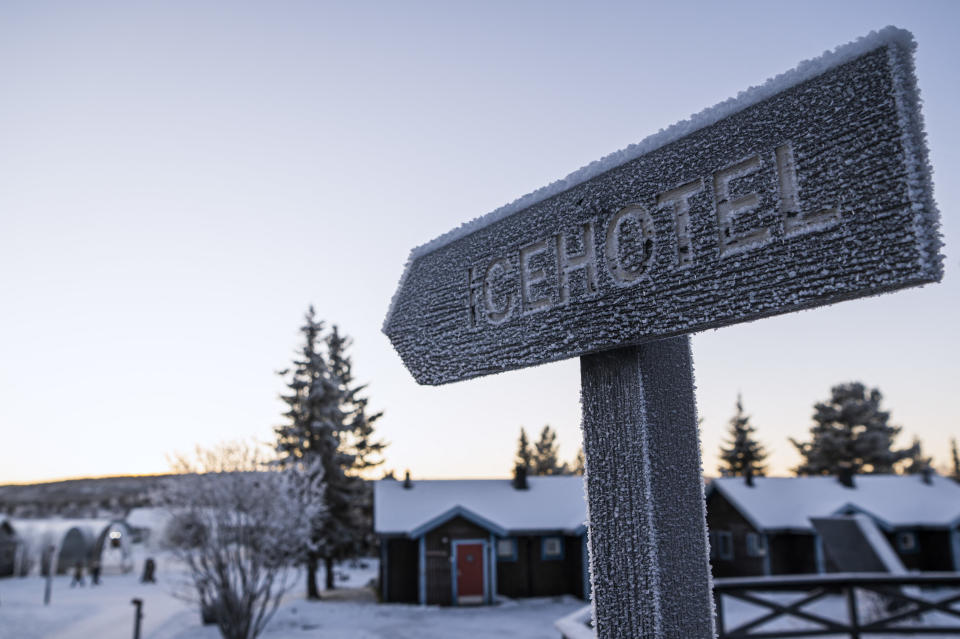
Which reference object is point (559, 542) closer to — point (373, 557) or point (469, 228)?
point (469, 228)

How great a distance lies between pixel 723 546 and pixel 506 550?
9179 millimetres

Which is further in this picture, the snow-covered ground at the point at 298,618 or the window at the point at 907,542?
the window at the point at 907,542

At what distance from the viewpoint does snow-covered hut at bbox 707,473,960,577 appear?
26.4 metres

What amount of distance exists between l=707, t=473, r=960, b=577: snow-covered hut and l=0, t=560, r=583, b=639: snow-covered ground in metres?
7.86

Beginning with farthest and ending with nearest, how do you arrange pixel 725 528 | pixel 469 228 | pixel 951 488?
1. pixel 951 488
2. pixel 725 528
3. pixel 469 228

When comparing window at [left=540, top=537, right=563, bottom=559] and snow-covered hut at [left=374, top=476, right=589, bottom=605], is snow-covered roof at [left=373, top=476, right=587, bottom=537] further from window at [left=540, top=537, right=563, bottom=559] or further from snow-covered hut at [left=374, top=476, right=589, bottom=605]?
window at [left=540, top=537, right=563, bottom=559]

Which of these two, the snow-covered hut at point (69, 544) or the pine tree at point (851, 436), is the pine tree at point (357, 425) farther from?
the pine tree at point (851, 436)

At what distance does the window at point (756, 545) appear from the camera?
26.8m

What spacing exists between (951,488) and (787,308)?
3681cm

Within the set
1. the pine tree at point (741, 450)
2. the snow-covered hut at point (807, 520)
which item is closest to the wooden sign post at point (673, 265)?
the snow-covered hut at point (807, 520)

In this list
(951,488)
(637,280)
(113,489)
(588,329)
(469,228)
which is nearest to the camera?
(637,280)

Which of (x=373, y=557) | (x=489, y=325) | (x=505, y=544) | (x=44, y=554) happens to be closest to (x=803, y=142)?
(x=489, y=325)

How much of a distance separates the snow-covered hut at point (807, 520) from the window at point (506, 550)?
7.67 metres

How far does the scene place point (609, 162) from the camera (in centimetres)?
165
